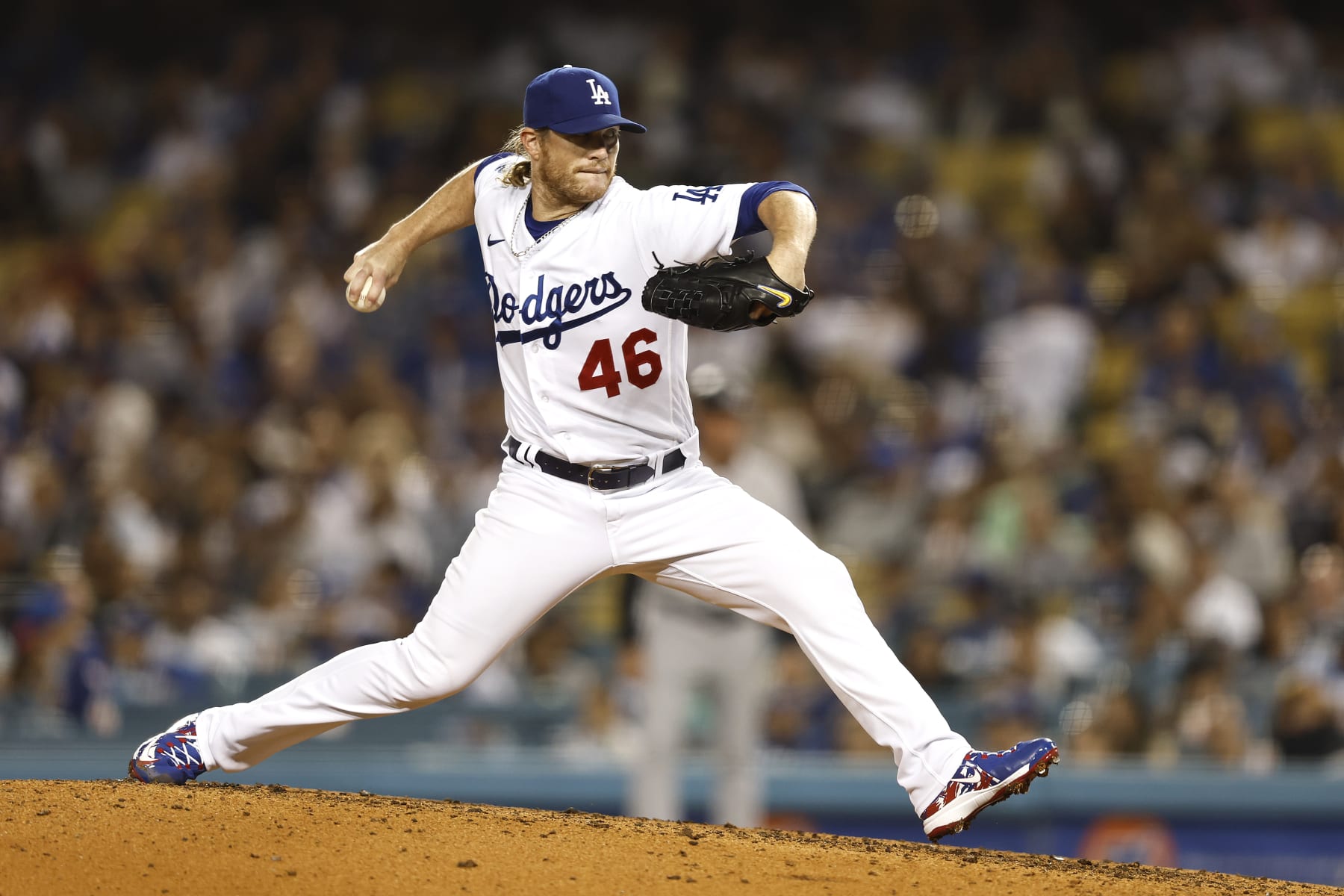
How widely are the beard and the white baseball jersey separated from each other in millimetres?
37

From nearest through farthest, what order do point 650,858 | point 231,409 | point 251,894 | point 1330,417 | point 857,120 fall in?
1. point 251,894
2. point 650,858
3. point 1330,417
4. point 231,409
5. point 857,120

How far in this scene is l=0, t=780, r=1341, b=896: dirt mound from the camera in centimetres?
355

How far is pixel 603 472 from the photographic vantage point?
12.6 feet

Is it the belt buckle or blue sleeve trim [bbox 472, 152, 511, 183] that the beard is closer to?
blue sleeve trim [bbox 472, 152, 511, 183]

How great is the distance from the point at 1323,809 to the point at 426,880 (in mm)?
4276

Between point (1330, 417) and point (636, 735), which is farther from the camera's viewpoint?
point (1330, 417)

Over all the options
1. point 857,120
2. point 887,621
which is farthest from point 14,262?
point 887,621

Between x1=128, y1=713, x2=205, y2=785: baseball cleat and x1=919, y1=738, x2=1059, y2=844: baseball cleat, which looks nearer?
x1=919, y1=738, x2=1059, y2=844: baseball cleat

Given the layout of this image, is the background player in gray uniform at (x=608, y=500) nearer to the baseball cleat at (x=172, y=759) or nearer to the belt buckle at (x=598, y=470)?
the belt buckle at (x=598, y=470)

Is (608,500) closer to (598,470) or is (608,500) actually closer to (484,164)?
(598,470)

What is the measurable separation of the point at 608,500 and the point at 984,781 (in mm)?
1065

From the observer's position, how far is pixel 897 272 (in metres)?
9.55

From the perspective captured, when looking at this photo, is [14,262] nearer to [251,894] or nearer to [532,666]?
[532,666]

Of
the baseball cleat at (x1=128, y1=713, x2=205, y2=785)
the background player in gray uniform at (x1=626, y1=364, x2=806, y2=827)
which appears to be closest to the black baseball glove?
the baseball cleat at (x1=128, y1=713, x2=205, y2=785)
